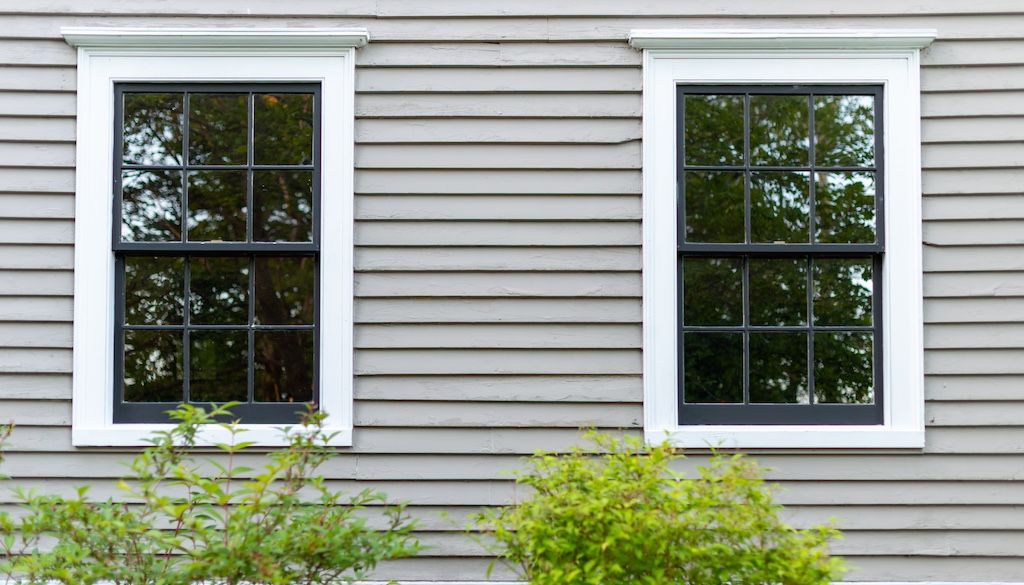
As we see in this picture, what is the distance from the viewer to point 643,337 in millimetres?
3980

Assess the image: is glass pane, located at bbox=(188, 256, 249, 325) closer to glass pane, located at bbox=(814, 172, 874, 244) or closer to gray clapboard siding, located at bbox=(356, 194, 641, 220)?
gray clapboard siding, located at bbox=(356, 194, 641, 220)

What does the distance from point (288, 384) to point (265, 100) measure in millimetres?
1350

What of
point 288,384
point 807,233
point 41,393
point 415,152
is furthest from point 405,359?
point 807,233

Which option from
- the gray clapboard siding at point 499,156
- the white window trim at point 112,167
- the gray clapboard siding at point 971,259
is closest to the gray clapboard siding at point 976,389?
the gray clapboard siding at point 971,259

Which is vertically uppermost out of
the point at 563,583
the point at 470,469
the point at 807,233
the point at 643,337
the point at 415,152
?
the point at 415,152

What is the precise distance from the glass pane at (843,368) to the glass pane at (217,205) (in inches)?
110

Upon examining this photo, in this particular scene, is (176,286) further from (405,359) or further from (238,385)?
(405,359)

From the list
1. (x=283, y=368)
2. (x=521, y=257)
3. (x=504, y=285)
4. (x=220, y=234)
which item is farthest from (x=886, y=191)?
(x=220, y=234)

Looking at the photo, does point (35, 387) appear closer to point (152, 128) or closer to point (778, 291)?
point (152, 128)

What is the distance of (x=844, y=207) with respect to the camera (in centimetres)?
407

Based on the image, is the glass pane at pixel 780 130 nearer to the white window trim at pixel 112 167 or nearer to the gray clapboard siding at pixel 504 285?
the gray clapboard siding at pixel 504 285

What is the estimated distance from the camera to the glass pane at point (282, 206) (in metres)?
4.05

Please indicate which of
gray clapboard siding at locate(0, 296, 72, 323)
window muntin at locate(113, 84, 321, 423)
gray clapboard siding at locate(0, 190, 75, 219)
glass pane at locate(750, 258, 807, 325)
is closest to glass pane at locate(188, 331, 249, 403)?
window muntin at locate(113, 84, 321, 423)

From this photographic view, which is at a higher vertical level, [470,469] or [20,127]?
[20,127]
